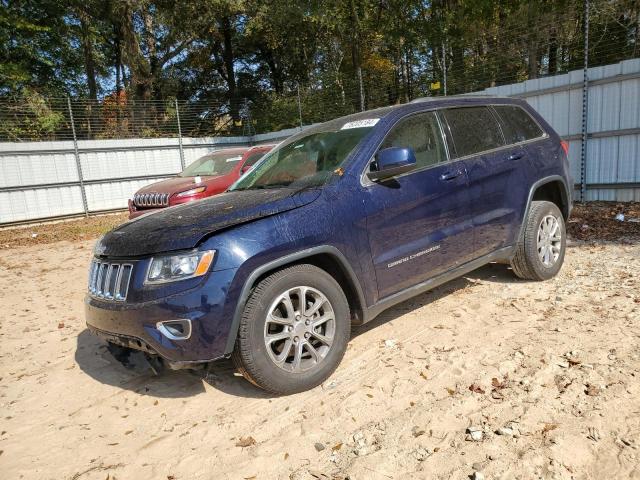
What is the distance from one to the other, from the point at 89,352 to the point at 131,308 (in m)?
1.69

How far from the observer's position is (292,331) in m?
2.88

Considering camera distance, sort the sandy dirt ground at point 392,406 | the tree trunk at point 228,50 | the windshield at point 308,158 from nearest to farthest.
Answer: the sandy dirt ground at point 392,406, the windshield at point 308,158, the tree trunk at point 228,50

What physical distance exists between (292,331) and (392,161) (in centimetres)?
132

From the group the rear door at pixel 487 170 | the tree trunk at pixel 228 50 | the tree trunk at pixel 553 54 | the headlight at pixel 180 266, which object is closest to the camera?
the headlight at pixel 180 266

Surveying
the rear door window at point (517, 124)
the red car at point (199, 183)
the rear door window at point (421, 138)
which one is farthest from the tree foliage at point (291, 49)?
the rear door window at point (421, 138)

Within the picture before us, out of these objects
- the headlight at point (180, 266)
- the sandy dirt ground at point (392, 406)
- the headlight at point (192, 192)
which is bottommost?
the sandy dirt ground at point (392, 406)

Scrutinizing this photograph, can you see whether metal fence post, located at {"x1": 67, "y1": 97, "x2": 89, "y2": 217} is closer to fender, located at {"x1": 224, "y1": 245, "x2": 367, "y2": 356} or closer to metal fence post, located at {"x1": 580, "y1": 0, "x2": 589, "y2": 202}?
metal fence post, located at {"x1": 580, "y1": 0, "x2": 589, "y2": 202}

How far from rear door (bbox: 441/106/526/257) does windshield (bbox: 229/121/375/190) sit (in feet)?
3.07

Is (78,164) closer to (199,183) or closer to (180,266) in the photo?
(199,183)

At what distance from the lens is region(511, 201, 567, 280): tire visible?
4.30m

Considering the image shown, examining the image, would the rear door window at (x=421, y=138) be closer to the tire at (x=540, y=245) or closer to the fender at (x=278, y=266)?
the fender at (x=278, y=266)

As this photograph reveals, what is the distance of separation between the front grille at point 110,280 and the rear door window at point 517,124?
11.3 feet

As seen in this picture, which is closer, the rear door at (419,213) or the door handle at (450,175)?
the rear door at (419,213)

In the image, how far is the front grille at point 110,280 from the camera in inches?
111
